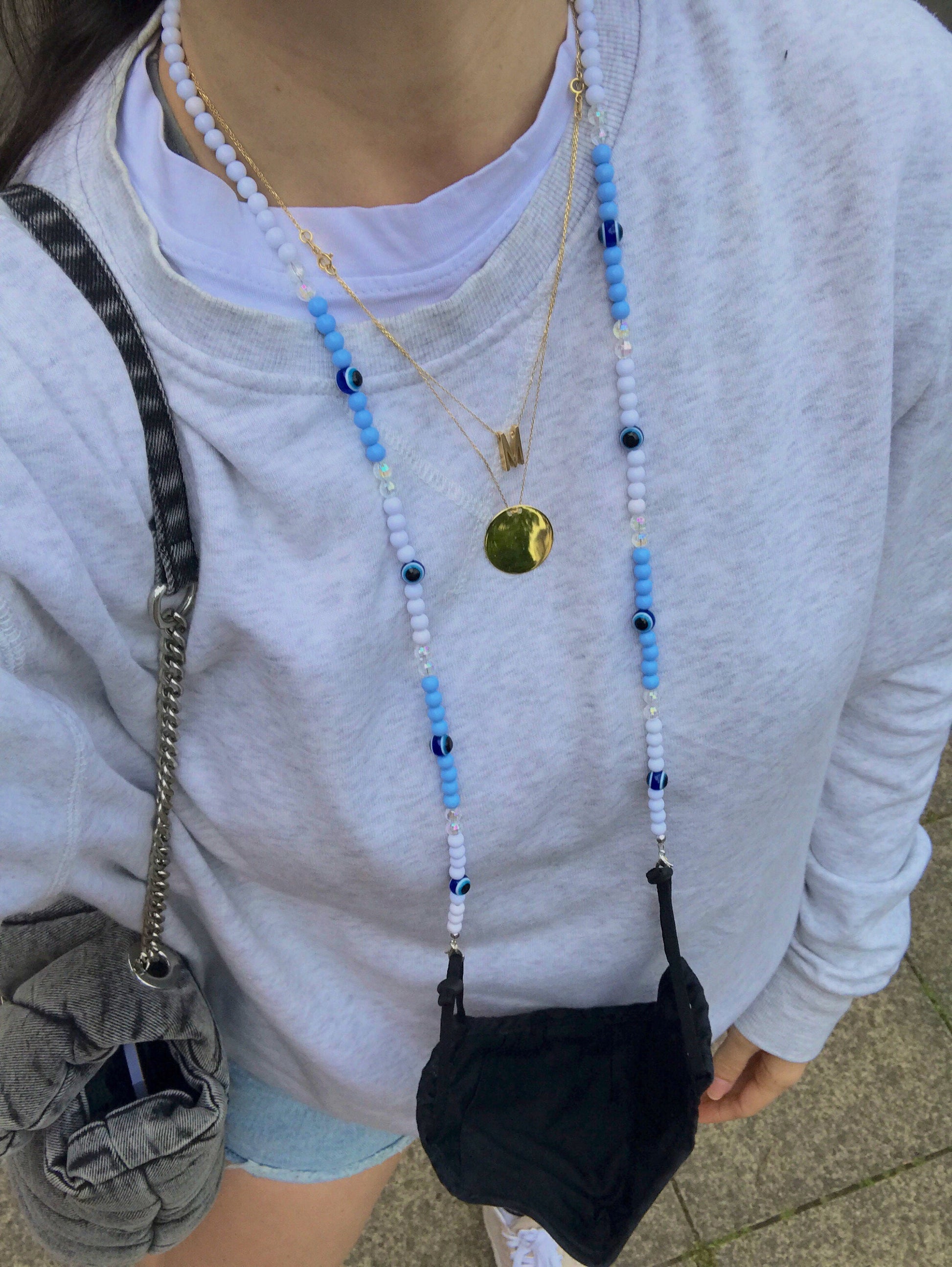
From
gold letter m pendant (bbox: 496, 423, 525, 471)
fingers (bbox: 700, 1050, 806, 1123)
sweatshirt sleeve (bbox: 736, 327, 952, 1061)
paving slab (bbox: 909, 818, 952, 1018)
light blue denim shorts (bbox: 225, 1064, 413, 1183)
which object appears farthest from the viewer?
paving slab (bbox: 909, 818, 952, 1018)

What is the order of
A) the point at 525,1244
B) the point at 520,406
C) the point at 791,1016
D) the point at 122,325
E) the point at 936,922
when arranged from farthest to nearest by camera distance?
the point at 936,922 < the point at 525,1244 < the point at 791,1016 < the point at 520,406 < the point at 122,325

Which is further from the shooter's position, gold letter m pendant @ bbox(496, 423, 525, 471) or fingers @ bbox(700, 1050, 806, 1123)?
fingers @ bbox(700, 1050, 806, 1123)

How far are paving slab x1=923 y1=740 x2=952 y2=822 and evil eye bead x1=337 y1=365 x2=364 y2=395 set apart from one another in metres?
2.32

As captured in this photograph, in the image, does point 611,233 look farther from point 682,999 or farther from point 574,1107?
point 574,1107

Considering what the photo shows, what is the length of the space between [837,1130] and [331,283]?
2155 mm

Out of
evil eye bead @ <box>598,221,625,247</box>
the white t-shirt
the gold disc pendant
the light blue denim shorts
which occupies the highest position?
the white t-shirt

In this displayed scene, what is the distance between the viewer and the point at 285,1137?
1299mm

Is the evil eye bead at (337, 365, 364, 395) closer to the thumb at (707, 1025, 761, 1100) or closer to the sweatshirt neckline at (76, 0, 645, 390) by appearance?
the sweatshirt neckline at (76, 0, 645, 390)

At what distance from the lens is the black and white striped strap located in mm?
691

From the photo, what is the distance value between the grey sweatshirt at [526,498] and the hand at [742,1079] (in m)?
0.66

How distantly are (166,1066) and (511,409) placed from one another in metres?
0.81

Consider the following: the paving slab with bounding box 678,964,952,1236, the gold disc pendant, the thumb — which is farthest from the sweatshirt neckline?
the paving slab with bounding box 678,964,952,1236

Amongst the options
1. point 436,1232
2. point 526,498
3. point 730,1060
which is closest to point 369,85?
point 526,498

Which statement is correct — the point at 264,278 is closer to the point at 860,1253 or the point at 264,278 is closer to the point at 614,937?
the point at 614,937
